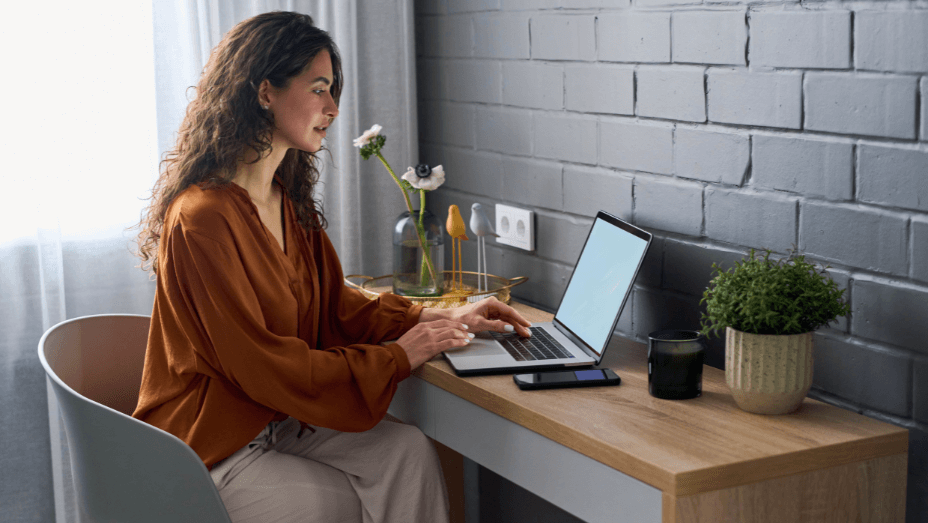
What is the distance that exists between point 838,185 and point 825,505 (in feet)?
1.54

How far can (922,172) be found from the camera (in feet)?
3.89

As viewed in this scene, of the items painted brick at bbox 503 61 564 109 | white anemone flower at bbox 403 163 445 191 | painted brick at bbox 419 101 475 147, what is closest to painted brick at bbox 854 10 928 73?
painted brick at bbox 503 61 564 109

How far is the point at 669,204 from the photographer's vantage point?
1.61m

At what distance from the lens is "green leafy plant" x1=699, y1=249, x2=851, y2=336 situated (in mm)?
1189

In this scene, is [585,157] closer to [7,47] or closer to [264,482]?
[264,482]

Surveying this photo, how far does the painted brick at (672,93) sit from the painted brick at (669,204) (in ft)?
0.40

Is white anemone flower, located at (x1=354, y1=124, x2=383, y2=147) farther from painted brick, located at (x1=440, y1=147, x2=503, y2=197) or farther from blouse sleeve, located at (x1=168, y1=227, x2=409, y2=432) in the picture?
blouse sleeve, located at (x1=168, y1=227, x2=409, y2=432)

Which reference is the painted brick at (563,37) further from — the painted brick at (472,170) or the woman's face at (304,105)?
the woman's face at (304,105)

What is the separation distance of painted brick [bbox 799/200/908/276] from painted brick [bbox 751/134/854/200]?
26 mm

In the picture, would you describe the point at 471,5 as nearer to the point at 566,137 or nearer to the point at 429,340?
the point at 566,137

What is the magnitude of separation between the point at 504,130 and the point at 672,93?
579mm

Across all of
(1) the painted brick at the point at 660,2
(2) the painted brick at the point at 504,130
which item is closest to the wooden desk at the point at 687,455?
(1) the painted brick at the point at 660,2

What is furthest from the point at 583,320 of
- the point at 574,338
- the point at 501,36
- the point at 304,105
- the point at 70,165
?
the point at 70,165

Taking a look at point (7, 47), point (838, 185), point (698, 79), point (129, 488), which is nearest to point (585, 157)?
point (698, 79)
